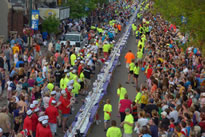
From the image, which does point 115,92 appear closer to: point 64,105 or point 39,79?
point 39,79

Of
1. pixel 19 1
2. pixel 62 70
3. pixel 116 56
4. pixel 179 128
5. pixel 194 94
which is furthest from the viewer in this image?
pixel 19 1

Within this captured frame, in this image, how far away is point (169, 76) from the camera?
16625 mm

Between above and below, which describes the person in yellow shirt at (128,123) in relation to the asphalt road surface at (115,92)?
above

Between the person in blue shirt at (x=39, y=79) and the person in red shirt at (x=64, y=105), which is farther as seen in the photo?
the person in blue shirt at (x=39, y=79)

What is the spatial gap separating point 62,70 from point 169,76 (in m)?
4.88

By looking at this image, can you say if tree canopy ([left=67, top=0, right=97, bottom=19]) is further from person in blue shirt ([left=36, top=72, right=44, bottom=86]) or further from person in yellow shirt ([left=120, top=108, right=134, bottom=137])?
person in yellow shirt ([left=120, top=108, right=134, bottom=137])

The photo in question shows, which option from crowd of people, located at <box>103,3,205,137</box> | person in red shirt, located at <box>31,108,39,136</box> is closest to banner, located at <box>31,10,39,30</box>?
crowd of people, located at <box>103,3,205,137</box>

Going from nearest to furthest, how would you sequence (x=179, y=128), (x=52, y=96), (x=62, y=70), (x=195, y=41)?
(x=179, y=128) < (x=52, y=96) < (x=195, y=41) < (x=62, y=70)

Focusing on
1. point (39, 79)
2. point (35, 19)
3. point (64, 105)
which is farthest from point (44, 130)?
point (35, 19)

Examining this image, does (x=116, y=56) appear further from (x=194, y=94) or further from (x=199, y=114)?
(x=199, y=114)

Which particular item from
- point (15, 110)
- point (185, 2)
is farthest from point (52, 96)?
point (185, 2)

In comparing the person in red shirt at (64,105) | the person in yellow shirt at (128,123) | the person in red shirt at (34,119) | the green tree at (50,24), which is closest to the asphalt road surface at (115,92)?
the person in red shirt at (64,105)

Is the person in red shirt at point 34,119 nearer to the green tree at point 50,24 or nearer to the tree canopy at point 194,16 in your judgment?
the tree canopy at point 194,16

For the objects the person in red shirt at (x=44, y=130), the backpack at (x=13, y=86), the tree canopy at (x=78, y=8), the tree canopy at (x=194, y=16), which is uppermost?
the tree canopy at (x=194, y=16)
